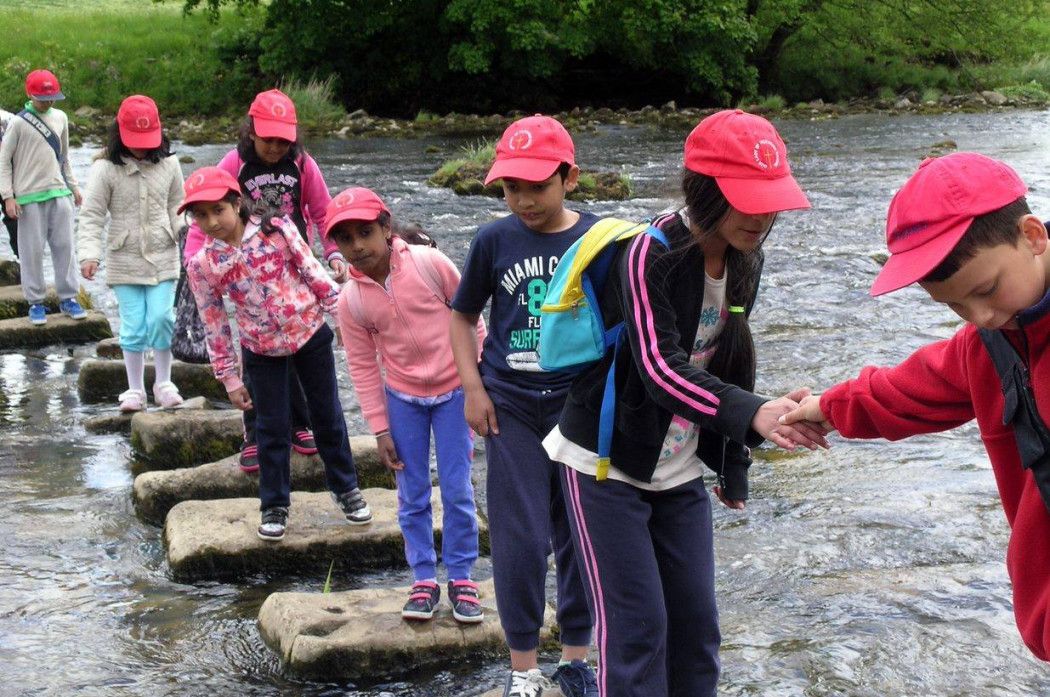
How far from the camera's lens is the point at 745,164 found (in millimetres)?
3053

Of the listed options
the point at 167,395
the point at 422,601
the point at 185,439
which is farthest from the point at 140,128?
the point at 422,601

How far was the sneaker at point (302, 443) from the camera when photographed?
6500 millimetres

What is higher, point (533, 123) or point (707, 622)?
point (533, 123)

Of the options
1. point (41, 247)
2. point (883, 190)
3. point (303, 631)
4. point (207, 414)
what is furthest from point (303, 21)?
point (303, 631)

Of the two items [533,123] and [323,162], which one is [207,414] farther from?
[323,162]

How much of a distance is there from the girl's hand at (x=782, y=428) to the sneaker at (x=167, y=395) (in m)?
5.30

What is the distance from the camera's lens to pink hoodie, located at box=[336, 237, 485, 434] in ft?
14.8

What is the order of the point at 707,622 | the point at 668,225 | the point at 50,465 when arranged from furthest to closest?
the point at 50,465 → the point at 707,622 → the point at 668,225

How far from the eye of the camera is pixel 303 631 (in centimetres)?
451

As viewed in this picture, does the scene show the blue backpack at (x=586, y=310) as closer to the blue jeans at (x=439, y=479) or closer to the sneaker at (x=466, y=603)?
the blue jeans at (x=439, y=479)

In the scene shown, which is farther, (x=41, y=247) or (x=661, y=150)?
(x=661, y=150)

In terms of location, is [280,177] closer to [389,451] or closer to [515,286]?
[389,451]

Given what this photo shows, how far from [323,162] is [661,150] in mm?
5768

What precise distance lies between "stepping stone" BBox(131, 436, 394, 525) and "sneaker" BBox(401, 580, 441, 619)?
1.90 meters
